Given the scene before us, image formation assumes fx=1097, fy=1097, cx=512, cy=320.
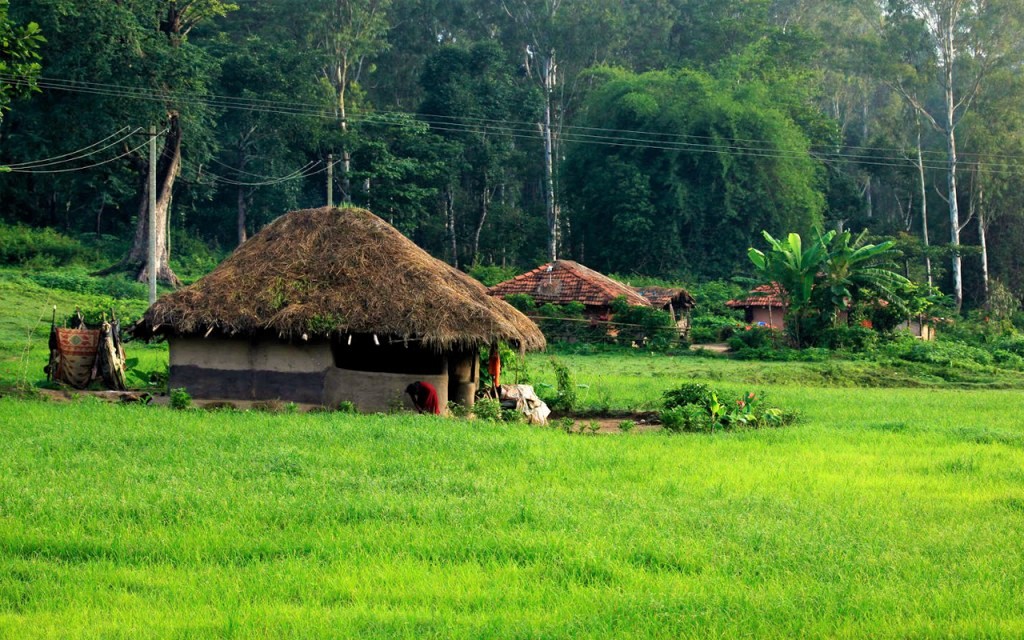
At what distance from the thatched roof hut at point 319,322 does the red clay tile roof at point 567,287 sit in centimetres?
1739

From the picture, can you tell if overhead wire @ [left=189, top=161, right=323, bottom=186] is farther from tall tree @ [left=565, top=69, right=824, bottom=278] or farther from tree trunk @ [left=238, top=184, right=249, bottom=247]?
tall tree @ [left=565, top=69, right=824, bottom=278]

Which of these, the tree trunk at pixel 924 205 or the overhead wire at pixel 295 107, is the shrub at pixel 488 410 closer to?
the overhead wire at pixel 295 107

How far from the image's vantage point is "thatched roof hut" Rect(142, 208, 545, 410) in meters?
17.5

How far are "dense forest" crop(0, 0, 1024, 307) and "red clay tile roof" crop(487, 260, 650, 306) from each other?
928 cm

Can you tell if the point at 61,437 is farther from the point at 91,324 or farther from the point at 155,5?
the point at 155,5

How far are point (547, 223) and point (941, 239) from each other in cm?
2031

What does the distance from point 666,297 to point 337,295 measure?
23.2 meters

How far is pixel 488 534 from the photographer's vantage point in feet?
30.4

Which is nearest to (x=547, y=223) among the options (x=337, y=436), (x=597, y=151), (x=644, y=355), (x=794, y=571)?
(x=597, y=151)

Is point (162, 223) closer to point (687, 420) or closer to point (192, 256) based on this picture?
point (192, 256)

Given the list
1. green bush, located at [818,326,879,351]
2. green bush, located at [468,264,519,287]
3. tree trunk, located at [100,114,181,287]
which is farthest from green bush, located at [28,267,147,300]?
green bush, located at [818,326,879,351]

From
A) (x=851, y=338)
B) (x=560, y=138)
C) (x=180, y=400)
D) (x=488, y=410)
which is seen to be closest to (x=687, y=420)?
(x=488, y=410)

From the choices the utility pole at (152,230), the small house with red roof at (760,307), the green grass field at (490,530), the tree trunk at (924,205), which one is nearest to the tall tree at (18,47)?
the green grass field at (490,530)

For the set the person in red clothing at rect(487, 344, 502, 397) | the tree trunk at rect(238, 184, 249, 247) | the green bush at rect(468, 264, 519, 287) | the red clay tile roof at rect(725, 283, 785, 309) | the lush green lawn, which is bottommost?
the lush green lawn
